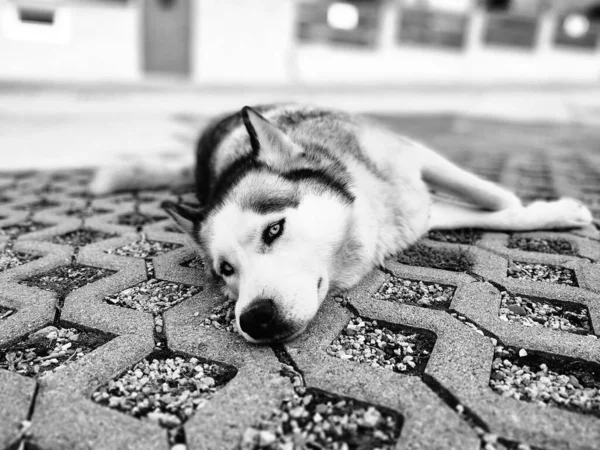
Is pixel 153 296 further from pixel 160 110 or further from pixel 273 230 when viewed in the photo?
pixel 160 110

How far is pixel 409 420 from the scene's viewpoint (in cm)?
131

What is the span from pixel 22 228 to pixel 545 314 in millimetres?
3074

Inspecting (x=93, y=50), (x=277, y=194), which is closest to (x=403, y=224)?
(x=277, y=194)

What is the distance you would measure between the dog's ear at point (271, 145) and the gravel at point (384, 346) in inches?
35.2

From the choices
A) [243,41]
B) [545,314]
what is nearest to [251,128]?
[545,314]

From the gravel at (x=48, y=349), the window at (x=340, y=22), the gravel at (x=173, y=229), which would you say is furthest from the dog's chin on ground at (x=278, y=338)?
the window at (x=340, y=22)

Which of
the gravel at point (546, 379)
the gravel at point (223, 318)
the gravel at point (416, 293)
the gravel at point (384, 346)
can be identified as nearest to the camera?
the gravel at point (546, 379)

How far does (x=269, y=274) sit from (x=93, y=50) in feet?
31.3

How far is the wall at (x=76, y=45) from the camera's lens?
8891 mm

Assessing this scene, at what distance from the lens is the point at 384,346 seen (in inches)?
67.6

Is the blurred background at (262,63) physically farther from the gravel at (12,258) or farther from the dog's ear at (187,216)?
the dog's ear at (187,216)

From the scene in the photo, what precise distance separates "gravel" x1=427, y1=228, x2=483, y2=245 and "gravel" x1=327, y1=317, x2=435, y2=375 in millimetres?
1082

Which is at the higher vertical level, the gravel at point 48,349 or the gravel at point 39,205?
the gravel at point 48,349

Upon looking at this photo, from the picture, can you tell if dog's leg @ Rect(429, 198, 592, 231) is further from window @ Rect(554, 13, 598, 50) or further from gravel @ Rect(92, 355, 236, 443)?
window @ Rect(554, 13, 598, 50)
